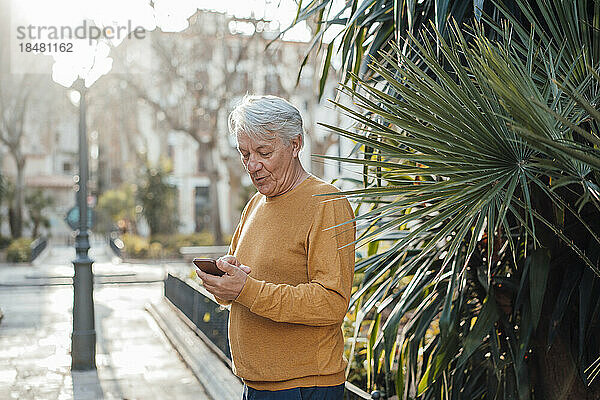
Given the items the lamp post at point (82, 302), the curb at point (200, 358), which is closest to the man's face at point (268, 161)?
the curb at point (200, 358)

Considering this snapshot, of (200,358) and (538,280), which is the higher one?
(538,280)

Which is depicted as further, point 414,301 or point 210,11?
point 210,11

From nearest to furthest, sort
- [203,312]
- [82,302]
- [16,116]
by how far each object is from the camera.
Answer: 1. [82,302]
2. [203,312]
3. [16,116]

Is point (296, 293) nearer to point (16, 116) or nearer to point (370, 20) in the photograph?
point (370, 20)

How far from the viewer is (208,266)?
231 cm

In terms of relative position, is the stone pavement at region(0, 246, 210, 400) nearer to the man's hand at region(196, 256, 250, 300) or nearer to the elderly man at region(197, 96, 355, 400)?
the elderly man at region(197, 96, 355, 400)

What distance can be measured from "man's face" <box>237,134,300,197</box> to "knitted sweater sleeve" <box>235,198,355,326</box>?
166 millimetres

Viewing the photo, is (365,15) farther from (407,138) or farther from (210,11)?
(210,11)

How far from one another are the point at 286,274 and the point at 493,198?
66cm

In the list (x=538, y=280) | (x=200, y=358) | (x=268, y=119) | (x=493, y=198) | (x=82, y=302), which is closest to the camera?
(x=493, y=198)

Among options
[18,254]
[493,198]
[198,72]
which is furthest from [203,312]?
[198,72]

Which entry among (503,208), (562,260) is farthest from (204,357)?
(503,208)

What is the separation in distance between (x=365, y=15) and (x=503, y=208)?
6.47ft

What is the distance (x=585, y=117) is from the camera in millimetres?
2379
